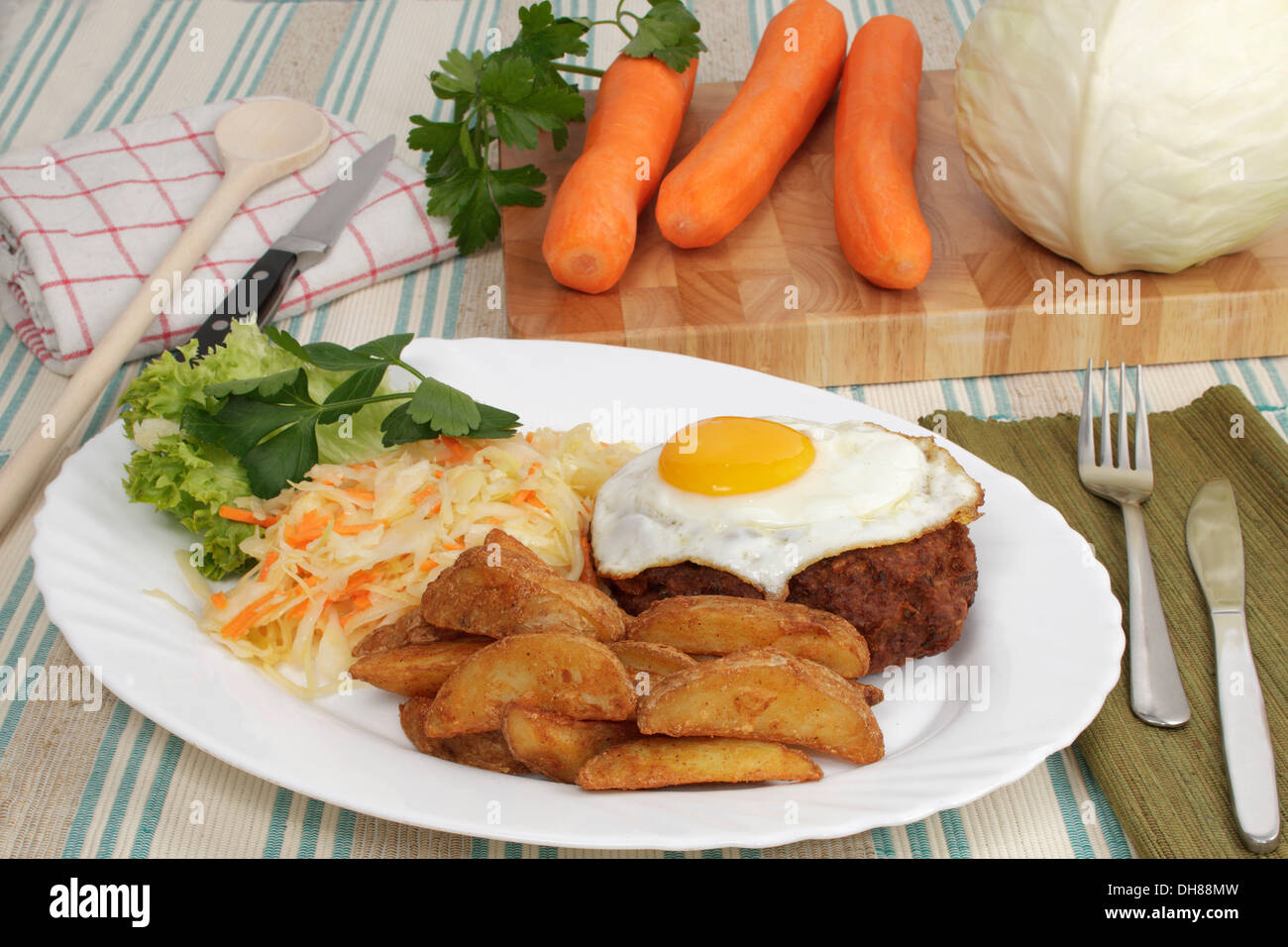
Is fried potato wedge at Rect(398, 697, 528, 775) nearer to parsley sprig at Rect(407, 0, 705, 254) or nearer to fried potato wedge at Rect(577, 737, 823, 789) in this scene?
fried potato wedge at Rect(577, 737, 823, 789)

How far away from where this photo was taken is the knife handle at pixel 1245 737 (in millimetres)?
2469

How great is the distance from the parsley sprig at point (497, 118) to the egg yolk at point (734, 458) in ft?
6.66

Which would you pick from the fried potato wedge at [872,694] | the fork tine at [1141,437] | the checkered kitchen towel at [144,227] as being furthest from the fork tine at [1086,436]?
the checkered kitchen towel at [144,227]

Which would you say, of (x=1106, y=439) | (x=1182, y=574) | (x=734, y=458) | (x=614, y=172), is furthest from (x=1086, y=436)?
(x=614, y=172)

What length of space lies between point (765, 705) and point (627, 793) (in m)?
0.32

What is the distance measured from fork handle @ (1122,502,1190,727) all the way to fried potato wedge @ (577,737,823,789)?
962mm

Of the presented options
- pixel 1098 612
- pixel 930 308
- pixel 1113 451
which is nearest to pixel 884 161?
pixel 930 308

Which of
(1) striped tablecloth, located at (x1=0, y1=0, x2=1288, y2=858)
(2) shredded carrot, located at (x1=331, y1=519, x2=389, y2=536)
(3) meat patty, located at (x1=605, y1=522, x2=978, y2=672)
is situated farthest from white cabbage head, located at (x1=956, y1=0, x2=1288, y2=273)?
(2) shredded carrot, located at (x1=331, y1=519, x2=389, y2=536)

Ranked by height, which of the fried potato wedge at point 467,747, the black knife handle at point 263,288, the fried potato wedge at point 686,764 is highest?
the fried potato wedge at point 686,764

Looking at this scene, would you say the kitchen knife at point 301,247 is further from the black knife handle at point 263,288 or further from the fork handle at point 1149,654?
the fork handle at point 1149,654

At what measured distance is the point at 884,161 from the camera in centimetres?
454

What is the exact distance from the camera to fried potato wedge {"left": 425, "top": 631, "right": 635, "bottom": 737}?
238cm

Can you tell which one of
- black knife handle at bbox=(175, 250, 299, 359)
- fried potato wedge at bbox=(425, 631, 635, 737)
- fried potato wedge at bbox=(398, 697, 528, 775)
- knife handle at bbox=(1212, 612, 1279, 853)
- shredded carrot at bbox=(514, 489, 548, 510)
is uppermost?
fried potato wedge at bbox=(425, 631, 635, 737)

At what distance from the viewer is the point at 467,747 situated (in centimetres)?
253
